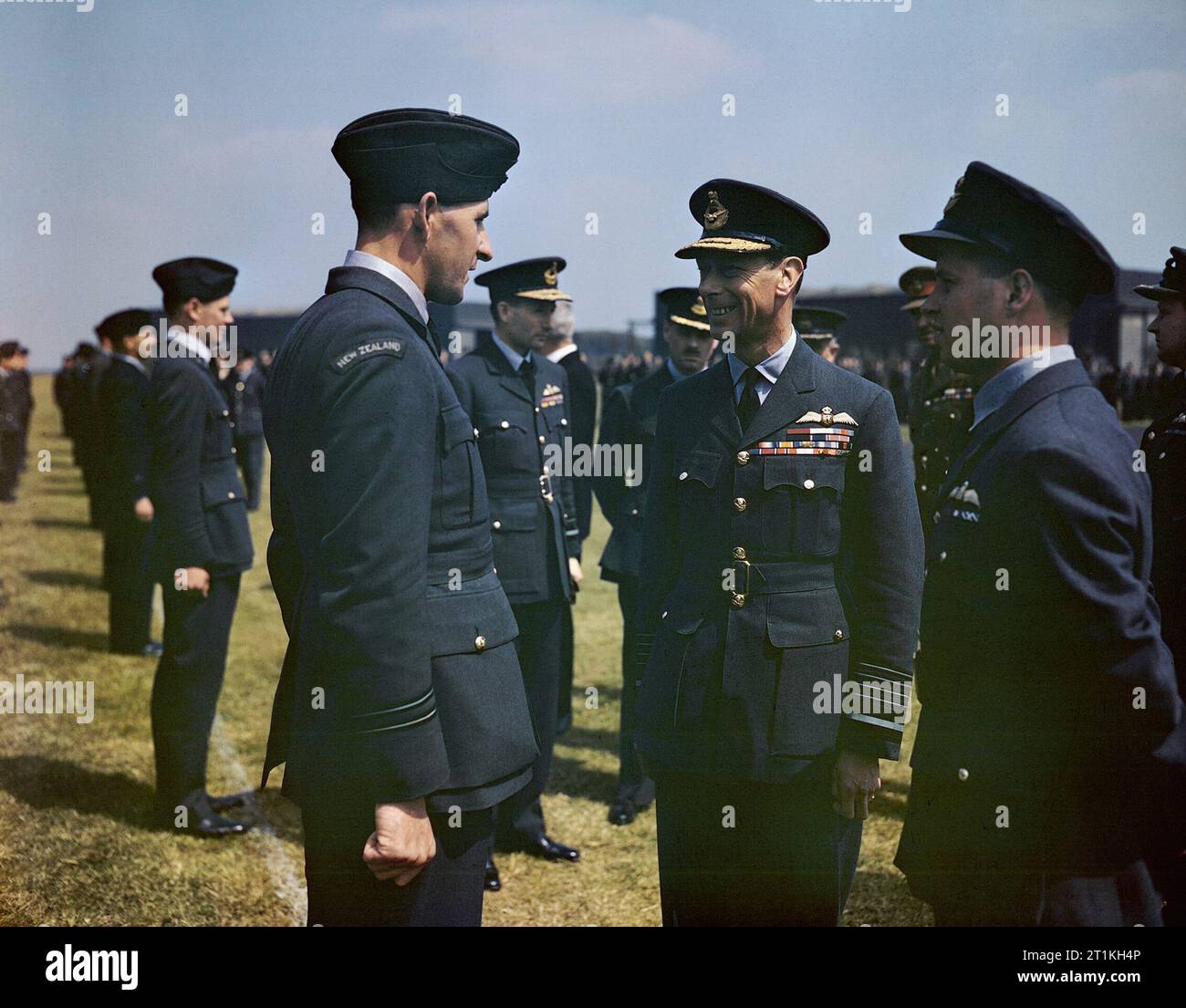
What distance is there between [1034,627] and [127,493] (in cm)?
777

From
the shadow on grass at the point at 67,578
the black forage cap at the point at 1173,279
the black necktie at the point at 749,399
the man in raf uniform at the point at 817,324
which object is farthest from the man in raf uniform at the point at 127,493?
the black forage cap at the point at 1173,279

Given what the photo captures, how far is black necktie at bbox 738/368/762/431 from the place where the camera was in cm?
303

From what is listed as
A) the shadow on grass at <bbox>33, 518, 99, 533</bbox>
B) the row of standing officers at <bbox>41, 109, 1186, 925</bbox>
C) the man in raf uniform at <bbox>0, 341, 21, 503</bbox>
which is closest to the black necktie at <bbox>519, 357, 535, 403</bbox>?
the row of standing officers at <bbox>41, 109, 1186, 925</bbox>

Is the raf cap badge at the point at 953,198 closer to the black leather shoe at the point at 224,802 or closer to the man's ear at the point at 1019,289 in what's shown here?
Result: the man's ear at the point at 1019,289

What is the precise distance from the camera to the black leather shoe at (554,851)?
4.91m

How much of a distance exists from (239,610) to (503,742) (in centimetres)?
868

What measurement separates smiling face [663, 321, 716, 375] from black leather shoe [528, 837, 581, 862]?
97.8 inches

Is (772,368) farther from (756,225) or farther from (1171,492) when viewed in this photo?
(1171,492)

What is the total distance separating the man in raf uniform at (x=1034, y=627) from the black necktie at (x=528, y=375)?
2.65 m

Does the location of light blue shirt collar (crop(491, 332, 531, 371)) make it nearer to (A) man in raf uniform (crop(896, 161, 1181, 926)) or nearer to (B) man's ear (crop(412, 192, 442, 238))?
(B) man's ear (crop(412, 192, 442, 238))

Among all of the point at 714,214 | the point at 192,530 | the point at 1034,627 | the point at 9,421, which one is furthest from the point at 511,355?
the point at 9,421

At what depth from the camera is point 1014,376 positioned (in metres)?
2.48

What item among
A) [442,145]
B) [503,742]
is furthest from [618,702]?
[442,145]

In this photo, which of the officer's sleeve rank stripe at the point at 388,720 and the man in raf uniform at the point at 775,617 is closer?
the officer's sleeve rank stripe at the point at 388,720
